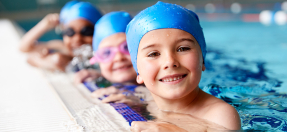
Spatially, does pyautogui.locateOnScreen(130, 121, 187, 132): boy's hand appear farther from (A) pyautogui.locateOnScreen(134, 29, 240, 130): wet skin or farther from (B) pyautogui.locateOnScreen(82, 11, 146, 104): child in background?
(B) pyautogui.locateOnScreen(82, 11, 146, 104): child in background

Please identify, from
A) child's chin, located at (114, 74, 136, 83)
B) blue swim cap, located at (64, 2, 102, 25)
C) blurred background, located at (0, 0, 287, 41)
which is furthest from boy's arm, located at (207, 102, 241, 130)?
blurred background, located at (0, 0, 287, 41)

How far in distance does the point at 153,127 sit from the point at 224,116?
1.28ft

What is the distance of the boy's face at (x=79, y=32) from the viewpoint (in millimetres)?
3564

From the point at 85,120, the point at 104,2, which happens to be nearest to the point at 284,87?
the point at 85,120

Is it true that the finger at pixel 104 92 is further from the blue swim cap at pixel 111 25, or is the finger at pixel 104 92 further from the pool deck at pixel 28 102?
the blue swim cap at pixel 111 25

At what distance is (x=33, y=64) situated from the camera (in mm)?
4031

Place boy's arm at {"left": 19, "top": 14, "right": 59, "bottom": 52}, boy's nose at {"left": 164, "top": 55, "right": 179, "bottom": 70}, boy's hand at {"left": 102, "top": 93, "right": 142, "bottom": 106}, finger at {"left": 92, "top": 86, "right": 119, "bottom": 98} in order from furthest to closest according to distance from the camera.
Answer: boy's arm at {"left": 19, "top": 14, "right": 59, "bottom": 52}
finger at {"left": 92, "top": 86, "right": 119, "bottom": 98}
boy's hand at {"left": 102, "top": 93, "right": 142, "bottom": 106}
boy's nose at {"left": 164, "top": 55, "right": 179, "bottom": 70}

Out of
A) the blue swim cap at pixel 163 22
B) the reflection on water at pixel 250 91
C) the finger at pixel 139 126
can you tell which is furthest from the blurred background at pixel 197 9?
the finger at pixel 139 126

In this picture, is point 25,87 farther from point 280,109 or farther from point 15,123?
point 280,109

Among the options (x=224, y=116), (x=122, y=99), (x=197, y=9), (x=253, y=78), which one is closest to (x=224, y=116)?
(x=224, y=116)

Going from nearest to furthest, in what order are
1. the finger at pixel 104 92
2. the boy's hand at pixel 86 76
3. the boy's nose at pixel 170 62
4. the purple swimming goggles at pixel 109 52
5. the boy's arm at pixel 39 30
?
1. the boy's nose at pixel 170 62
2. the finger at pixel 104 92
3. the purple swimming goggles at pixel 109 52
4. the boy's hand at pixel 86 76
5. the boy's arm at pixel 39 30

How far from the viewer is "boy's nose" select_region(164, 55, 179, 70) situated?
1.54m

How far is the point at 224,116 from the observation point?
1.56 m

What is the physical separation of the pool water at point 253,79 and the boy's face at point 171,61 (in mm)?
461
